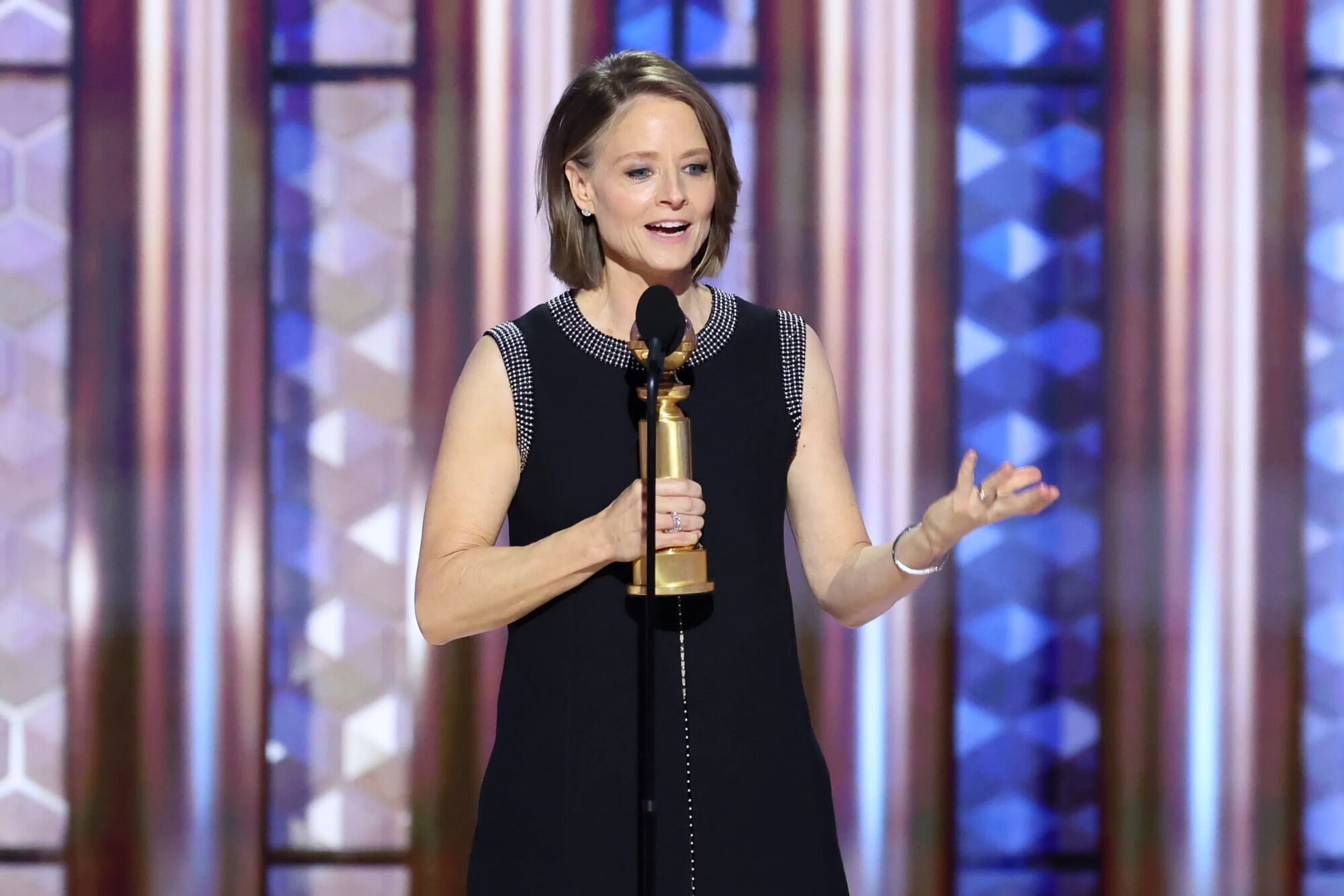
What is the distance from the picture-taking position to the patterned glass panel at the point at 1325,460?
94.7 inches

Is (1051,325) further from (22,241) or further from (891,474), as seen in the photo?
(22,241)

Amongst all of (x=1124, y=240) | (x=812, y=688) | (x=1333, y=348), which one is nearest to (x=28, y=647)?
(x=812, y=688)

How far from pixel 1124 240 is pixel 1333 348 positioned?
1.46 ft

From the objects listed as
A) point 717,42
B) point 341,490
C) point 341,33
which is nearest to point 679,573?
point 341,490

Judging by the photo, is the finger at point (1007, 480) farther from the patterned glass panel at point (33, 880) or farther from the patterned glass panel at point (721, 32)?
the patterned glass panel at point (33, 880)

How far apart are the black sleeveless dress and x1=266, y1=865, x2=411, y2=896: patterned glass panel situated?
4.30ft

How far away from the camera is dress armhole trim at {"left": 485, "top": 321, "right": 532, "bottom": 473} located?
4.01 ft

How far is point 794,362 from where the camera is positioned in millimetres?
1313

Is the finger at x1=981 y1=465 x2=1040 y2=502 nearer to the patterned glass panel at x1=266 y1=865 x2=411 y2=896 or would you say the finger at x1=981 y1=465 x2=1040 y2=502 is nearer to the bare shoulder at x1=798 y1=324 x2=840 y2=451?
the bare shoulder at x1=798 y1=324 x2=840 y2=451

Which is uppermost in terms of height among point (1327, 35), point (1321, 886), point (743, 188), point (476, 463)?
point (1327, 35)

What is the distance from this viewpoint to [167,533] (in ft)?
7.95

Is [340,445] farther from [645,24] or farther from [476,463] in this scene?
[476,463]

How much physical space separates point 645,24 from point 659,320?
62.2 inches

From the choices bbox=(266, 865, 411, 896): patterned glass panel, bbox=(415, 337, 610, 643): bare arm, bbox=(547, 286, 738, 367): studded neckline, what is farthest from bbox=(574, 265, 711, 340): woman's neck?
bbox=(266, 865, 411, 896): patterned glass panel
